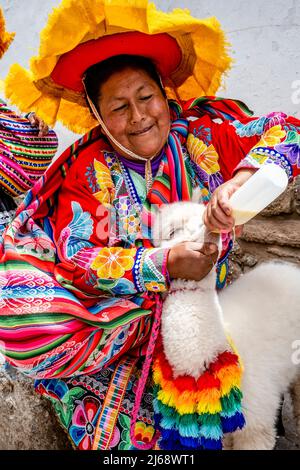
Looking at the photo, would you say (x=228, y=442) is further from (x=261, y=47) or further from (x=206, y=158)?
(x=261, y=47)

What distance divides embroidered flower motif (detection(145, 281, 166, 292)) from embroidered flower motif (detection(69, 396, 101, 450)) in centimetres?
41

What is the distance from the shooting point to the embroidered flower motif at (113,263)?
4.33ft

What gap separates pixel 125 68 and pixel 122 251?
1.80ft

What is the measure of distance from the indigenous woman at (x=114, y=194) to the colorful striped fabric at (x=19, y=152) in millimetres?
111

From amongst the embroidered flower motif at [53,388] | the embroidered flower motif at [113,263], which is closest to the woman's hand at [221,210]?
the embroidered flower motif at [113,263]

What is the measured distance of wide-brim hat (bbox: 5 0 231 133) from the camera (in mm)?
1296

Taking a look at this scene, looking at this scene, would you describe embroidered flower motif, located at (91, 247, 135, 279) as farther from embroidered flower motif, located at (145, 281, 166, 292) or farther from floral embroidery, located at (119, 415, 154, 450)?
floral embroidery, located at (119, 415, 154, 450)

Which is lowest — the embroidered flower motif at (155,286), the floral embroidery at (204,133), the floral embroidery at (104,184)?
the embroidered flower motif at (155,286)

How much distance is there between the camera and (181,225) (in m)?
1.28

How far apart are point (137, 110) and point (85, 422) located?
937 millimetres

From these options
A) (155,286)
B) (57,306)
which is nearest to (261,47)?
(155,286)

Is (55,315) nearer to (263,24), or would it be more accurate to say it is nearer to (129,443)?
(129,443)

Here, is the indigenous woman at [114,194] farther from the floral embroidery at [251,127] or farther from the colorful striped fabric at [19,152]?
the colorful striped fabric at [19,152]
